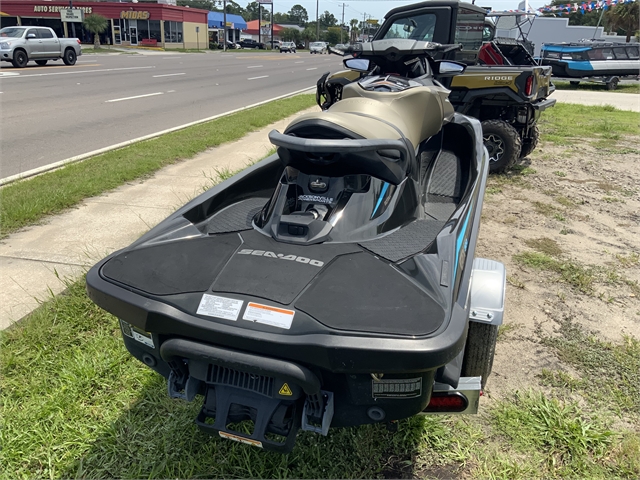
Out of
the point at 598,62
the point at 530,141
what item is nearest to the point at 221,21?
the point at 598,62

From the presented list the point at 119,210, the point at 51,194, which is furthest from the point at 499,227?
the point at 51,194

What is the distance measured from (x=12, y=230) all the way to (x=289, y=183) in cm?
326

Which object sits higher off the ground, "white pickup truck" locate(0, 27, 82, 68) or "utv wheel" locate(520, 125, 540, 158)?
"white pickup truck" locate(0, 27, 82, 68)

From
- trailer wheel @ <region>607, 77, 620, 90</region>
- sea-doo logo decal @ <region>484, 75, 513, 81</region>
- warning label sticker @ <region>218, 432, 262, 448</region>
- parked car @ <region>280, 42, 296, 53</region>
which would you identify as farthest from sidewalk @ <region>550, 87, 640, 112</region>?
parked car @ <region>280, 42, 296, 53</region>

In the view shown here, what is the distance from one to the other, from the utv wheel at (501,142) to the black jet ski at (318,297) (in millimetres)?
4403

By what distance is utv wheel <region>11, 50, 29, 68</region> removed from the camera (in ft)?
68.3

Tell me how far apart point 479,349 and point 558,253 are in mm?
2629

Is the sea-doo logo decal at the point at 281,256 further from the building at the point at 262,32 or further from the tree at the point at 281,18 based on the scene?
the tree at the point at 281,18

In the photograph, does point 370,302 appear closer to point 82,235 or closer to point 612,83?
point 82,235

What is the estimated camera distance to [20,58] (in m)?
21.1

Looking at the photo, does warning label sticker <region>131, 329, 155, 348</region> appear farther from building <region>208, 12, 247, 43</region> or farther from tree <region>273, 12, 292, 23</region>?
tree <region>273, 12, 292, 23</region>

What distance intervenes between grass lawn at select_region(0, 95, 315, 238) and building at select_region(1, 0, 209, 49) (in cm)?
5269

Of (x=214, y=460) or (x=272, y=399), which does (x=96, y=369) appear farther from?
(x=272, y=399)

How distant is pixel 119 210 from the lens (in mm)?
5195
